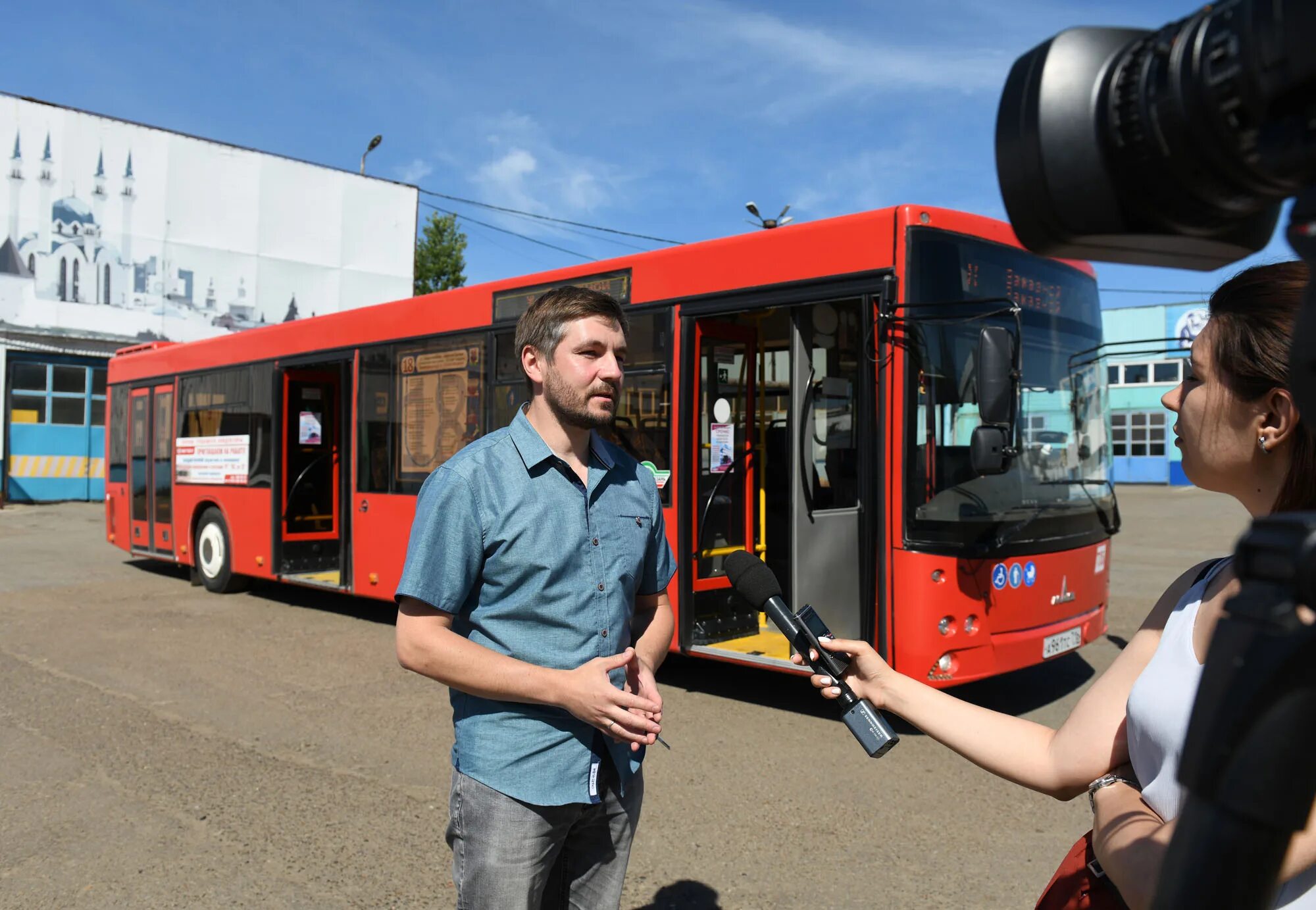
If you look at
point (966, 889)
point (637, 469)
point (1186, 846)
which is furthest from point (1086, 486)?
point (1186, 846)

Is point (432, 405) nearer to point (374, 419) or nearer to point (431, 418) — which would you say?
point (431, 418)

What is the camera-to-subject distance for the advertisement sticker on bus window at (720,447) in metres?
6.96

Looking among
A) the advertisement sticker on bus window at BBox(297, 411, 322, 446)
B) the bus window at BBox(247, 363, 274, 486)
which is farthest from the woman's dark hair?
the advertisement sticker on bus window at BBox(297, 411, 322, 446)

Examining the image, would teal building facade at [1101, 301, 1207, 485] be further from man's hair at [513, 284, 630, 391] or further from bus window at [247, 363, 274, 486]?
man's hair at [513, 284, 630, 391]

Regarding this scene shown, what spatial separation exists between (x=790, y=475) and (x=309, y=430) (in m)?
6.74

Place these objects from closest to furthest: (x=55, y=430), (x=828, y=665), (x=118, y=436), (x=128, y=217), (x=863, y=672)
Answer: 1. (x=828, y=665)
2. (x=863, y=672)
3. (x=118, y=436)
4. (x=55, y=430)
5. (x=128, y=217)

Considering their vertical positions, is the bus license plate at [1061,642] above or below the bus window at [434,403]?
below

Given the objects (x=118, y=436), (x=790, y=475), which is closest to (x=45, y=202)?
(x=118, y=436)

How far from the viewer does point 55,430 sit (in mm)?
24344

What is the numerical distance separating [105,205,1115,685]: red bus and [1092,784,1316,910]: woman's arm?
4175mm

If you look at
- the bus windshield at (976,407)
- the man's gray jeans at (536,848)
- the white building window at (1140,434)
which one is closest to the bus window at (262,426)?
the bus windshield at (976,407)

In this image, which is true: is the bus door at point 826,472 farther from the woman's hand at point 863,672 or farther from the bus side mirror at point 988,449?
the woman's hand at point 863,672

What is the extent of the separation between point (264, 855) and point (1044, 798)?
11.9 ft

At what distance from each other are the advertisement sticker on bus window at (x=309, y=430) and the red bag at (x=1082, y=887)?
11.1m
